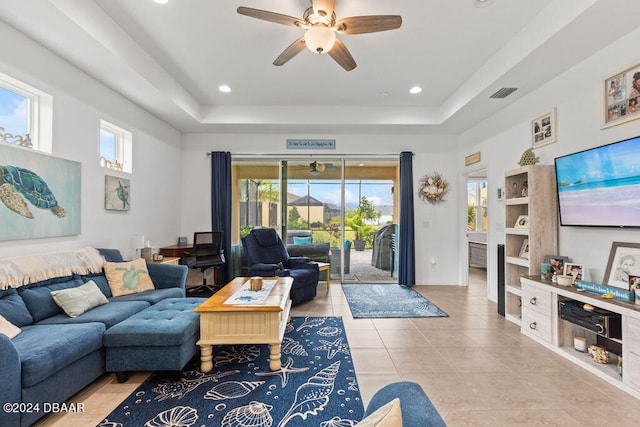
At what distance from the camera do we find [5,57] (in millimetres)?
2426

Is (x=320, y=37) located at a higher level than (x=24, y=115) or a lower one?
higher

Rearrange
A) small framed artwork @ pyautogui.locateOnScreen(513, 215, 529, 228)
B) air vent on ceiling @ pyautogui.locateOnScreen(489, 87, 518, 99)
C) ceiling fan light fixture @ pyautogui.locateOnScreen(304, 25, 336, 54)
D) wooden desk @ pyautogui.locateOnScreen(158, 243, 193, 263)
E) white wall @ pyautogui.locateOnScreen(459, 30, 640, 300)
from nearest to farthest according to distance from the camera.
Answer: ceiling fan light fixture @ pyautogui.locateOnScreen(304, 25, 336, 54)
white wall @ pyautogui.locateOnScreen(459, 30, 640, 300)
small framed artwork @ pyautogui.locateOnScreen(513, 215, 529, 228)
air vent on ceiling @ pyautogui.locateOnScreen(489, 87, 518, 99)
wooden desk @ pyautogui.locateOnScreen(158, 243, 193, 263)

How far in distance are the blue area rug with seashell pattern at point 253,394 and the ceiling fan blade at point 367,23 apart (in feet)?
9.13

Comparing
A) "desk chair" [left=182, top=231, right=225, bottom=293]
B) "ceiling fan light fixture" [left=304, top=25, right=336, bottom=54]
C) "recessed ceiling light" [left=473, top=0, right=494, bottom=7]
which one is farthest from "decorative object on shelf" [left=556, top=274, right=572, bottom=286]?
"desk chair" [left=182, top=231, right=225, bottom=293]

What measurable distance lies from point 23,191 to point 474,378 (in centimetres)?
408

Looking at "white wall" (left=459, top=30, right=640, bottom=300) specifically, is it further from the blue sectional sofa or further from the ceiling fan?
the blue sectional sofa

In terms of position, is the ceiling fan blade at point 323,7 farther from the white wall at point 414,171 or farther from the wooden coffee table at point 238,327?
the white wall at point 414,171

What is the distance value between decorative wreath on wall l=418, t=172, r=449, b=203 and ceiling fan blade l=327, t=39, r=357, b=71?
321 centimetres

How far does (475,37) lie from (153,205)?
4799mm

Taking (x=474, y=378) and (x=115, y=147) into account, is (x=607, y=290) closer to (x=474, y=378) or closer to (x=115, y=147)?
(x=474, y=378)

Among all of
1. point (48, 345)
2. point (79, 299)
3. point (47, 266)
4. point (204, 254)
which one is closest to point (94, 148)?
point (47, 266)

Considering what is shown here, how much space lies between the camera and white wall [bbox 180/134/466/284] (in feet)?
18.3

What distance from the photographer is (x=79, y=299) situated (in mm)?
2498

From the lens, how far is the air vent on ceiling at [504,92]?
3.54 metres
